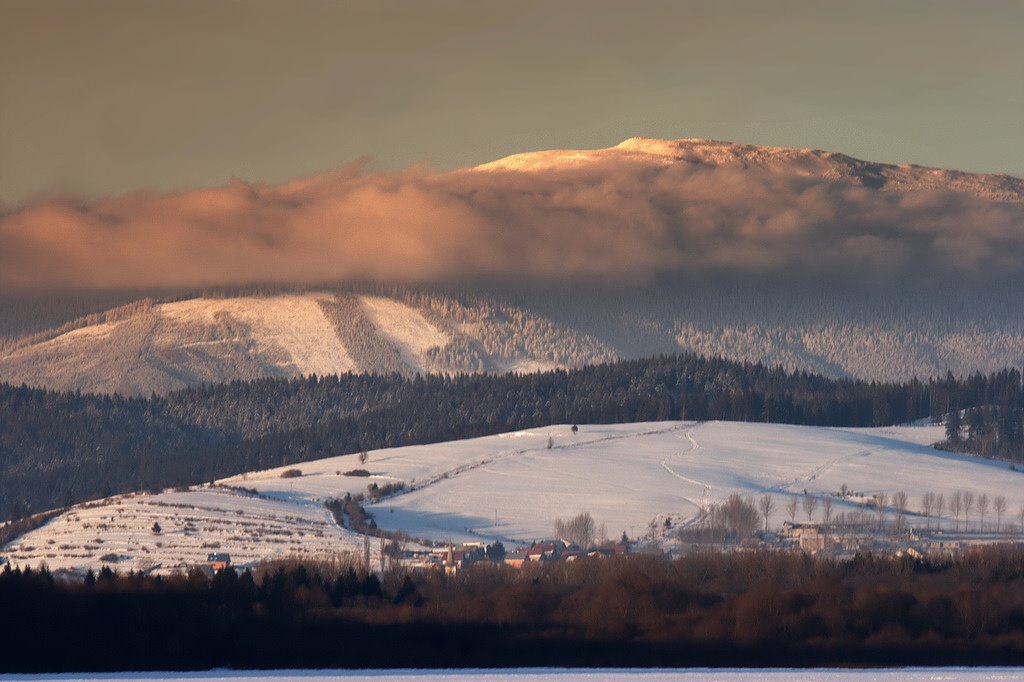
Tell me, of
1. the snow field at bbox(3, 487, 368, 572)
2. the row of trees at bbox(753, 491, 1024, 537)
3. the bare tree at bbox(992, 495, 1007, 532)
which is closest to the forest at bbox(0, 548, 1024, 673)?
the snow field at bbox(3, 487, 368, 572)

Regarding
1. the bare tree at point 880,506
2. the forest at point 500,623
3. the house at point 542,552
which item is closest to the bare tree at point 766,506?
the bare tree at point 880,506

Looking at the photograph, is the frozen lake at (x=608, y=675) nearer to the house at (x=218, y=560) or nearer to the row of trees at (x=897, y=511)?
the house at (x=218, y=560)

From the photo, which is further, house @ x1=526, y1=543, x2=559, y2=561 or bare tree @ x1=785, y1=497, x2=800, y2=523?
bare tree @ x1=785, y1=497, x2=800, y2=523

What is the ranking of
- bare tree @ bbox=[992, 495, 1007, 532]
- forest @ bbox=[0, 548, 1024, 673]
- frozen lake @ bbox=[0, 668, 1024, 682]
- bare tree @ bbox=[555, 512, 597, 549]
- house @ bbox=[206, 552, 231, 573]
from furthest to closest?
bare tree @ bbox=[992, 495, 1007, 532] < bare tree @ bbox=[555, 512, 597, 549] < house @ bbox=[206, 552, 231, 573] < forest @ bbox=[0, 548, 1024, 673] < frozen lake @ bbox=[0, 668, 1024, 682]

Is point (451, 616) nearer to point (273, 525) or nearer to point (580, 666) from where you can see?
point (580, 666)

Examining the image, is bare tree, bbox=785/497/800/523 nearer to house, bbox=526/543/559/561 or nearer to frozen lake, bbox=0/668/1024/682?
house, bbox=526/543/559/561

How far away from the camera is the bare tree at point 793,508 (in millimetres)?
190125

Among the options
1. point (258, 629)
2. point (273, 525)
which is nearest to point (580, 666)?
point (258, 629)

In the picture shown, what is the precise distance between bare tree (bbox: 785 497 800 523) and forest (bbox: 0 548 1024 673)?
6084cm

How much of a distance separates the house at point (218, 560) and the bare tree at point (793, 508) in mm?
54294

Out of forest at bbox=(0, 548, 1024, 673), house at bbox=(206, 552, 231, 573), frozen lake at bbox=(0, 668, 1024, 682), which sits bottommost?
frozen lake at bbox=(0, 668, 1024, 682)

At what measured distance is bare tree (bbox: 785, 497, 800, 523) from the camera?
190125 mm

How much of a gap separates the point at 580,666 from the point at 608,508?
295 feet

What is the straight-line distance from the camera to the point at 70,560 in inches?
6270
